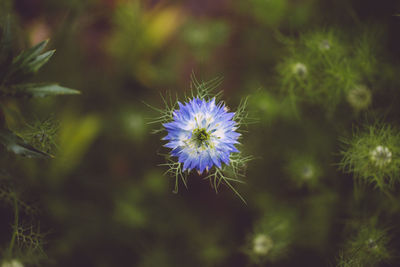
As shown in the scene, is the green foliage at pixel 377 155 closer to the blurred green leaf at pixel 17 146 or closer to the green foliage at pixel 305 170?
the green foliage at pixel 305 170

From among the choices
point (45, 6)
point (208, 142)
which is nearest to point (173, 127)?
point (208, 142)

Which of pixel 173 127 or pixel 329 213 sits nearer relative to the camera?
pixel 173 127

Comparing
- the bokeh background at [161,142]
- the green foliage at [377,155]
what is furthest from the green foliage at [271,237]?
the green foliage at [377,155]

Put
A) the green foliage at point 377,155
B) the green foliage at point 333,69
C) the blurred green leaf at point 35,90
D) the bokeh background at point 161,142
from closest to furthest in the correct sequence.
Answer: the blurred green leaf at point 35,90, the green foliage at point 377,155, the green foliage at point 333,69, the bokeh background at point 161,142

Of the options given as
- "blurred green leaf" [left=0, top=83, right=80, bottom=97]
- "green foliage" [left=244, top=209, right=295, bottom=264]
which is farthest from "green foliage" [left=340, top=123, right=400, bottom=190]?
"blurred green leaf" [left=0, top=83, right=80, bottom=97]

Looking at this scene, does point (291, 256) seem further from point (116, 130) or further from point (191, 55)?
point (191, 55)
